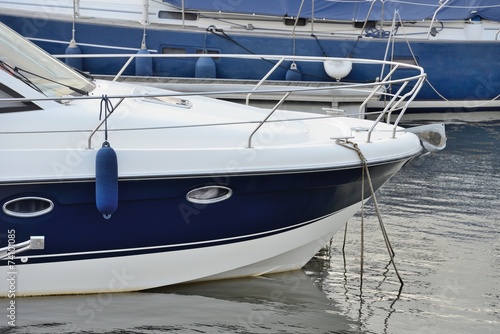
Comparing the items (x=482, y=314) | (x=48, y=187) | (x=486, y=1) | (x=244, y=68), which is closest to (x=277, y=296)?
(x=482, y=314)

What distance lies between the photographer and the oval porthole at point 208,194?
5945mm

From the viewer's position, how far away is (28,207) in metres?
5.66

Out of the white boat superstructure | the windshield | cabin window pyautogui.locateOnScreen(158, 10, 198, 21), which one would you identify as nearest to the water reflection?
the white boat superstructure

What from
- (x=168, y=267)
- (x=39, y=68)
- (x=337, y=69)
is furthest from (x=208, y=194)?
(x=337, y=69)

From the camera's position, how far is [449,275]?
23.2 ft

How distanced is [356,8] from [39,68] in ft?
33.5

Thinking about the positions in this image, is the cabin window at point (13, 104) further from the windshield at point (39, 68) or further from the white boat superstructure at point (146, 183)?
the windshield at point (39, 68)

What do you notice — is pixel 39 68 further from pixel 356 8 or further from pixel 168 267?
pixel 356 8

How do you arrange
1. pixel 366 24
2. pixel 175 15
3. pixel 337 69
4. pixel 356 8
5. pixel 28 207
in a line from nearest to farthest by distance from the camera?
pixel 28 207, pixel 337 69, pixel 356 8, pixel 175 15, pixel 366 24

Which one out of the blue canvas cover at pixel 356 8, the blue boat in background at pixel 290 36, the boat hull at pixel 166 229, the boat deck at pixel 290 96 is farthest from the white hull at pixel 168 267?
the blue canvas cover at pixel 356 8

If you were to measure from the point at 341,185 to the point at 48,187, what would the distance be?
6.83ft

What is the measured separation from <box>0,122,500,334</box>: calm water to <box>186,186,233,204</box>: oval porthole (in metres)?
0.74

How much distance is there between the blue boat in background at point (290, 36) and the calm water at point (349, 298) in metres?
6.71

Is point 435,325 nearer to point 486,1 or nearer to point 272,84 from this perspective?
point 272,84
